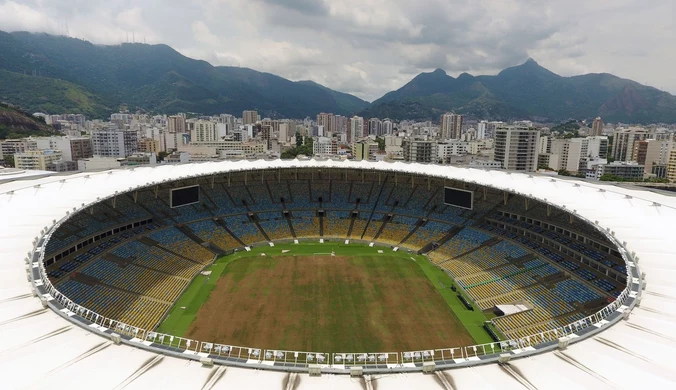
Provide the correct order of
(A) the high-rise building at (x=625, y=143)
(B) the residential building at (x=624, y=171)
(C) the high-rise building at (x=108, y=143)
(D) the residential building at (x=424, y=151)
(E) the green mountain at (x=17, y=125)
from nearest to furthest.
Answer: (B) the residential building at (x=624, y=171) → (D) the residential building at (x=424, y=151) → (E) the green mountain at (x=17, y=125) → (C) the high-rise building at (x=108, y=143) → (A) the high-rise building at (x=625, y=143)

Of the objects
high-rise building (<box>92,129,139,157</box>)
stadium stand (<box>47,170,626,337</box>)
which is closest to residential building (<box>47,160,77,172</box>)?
high-rise building (<box>92,129,139,157</box>)

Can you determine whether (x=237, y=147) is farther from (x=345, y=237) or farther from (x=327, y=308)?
(x=327, y=308)

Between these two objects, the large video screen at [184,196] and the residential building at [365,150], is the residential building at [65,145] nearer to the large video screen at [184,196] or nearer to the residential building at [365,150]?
the large video screen at [184,196]

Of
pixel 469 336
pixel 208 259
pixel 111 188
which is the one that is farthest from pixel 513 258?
pixel 111 188

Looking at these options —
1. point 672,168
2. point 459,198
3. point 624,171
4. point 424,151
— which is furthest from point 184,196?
point 672,168

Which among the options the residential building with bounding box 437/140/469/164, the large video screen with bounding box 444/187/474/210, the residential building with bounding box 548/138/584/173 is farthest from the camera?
the residential building with bounding box 437/140/469/164

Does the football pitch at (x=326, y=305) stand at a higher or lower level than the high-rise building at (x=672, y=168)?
lower

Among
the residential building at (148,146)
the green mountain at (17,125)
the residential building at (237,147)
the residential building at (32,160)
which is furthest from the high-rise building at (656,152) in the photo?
A: the green mountain at (17,125)

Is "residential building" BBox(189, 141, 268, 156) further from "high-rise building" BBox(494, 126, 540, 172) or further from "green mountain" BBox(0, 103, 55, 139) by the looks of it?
"high-rise building" BBox(494, 126, 540, 172)
